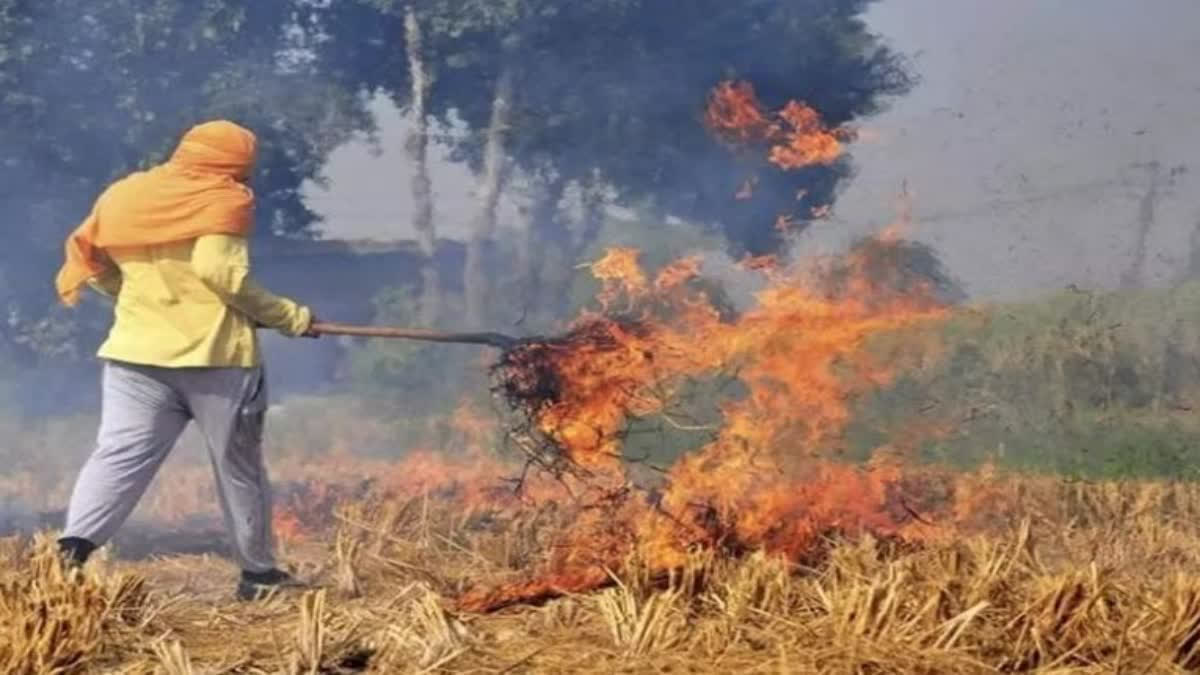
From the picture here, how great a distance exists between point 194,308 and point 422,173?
3571 millimetres

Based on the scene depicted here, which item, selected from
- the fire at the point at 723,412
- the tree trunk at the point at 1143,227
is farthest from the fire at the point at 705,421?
the tree trunk at the point at 1143,227

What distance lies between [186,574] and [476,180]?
3.39 meters

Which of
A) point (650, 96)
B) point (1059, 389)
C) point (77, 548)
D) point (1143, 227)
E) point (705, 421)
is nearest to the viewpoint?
point (77, 548)

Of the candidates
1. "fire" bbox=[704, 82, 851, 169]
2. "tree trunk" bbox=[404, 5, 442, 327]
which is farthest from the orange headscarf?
"fire" bbox=[704, 82, 851, 169]

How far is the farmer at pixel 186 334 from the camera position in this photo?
7602 mm

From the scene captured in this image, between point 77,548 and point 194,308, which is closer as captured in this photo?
point 77,548

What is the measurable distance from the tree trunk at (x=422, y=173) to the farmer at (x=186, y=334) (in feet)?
9.39

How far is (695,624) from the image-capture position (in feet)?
20.5

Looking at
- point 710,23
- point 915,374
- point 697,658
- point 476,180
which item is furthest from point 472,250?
point 697,658

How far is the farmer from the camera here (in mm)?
7602

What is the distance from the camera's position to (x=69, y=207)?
36.1ft

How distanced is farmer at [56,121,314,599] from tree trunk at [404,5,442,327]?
2.86 m

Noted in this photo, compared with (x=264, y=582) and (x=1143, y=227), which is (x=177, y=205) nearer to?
(x=264, y=582)

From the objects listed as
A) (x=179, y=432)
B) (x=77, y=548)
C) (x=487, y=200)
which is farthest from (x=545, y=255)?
(x=77, y=548)
